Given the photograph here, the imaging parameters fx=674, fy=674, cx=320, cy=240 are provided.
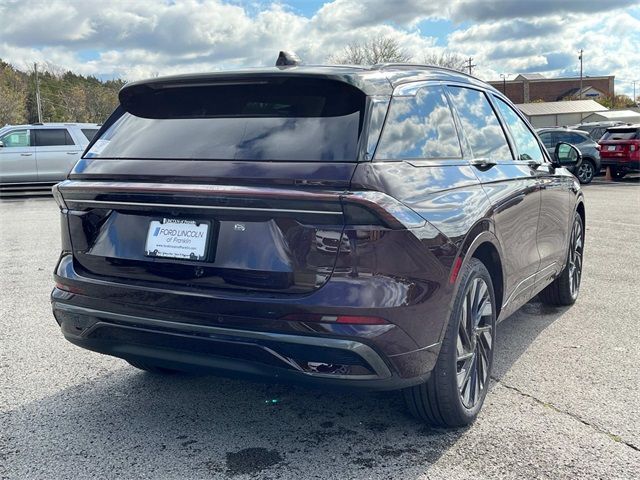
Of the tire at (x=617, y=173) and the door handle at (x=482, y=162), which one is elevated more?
the door handle at (x=482, y=162)

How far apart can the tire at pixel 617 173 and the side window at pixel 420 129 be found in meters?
19.4

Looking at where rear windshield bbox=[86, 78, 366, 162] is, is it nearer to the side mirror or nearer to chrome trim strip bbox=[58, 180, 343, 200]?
chrome trim strip bbox=[58, 180, 343, 200]

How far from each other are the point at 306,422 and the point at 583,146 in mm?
18603

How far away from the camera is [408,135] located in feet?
10.2

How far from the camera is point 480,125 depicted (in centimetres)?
403

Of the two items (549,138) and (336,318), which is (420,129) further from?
(549,138)

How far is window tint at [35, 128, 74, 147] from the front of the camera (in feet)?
55.3

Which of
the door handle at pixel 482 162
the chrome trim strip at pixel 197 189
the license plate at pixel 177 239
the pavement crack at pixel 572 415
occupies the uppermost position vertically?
the door handle at pixel 482 162

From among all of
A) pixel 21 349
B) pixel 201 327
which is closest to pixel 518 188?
pixel 201 327

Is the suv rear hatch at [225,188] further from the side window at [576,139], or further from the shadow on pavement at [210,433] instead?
the side window at [576,139]

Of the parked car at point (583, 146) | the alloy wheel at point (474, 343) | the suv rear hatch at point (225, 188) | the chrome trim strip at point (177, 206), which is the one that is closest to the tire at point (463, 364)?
the alloy wheel at point (474, 343)

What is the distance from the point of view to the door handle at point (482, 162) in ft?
12.0

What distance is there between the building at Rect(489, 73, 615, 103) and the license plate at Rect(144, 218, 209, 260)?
108m

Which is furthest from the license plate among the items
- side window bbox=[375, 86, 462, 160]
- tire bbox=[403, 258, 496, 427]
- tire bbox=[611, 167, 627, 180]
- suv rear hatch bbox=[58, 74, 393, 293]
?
tire bbox=[611, 167, 627, 180]
